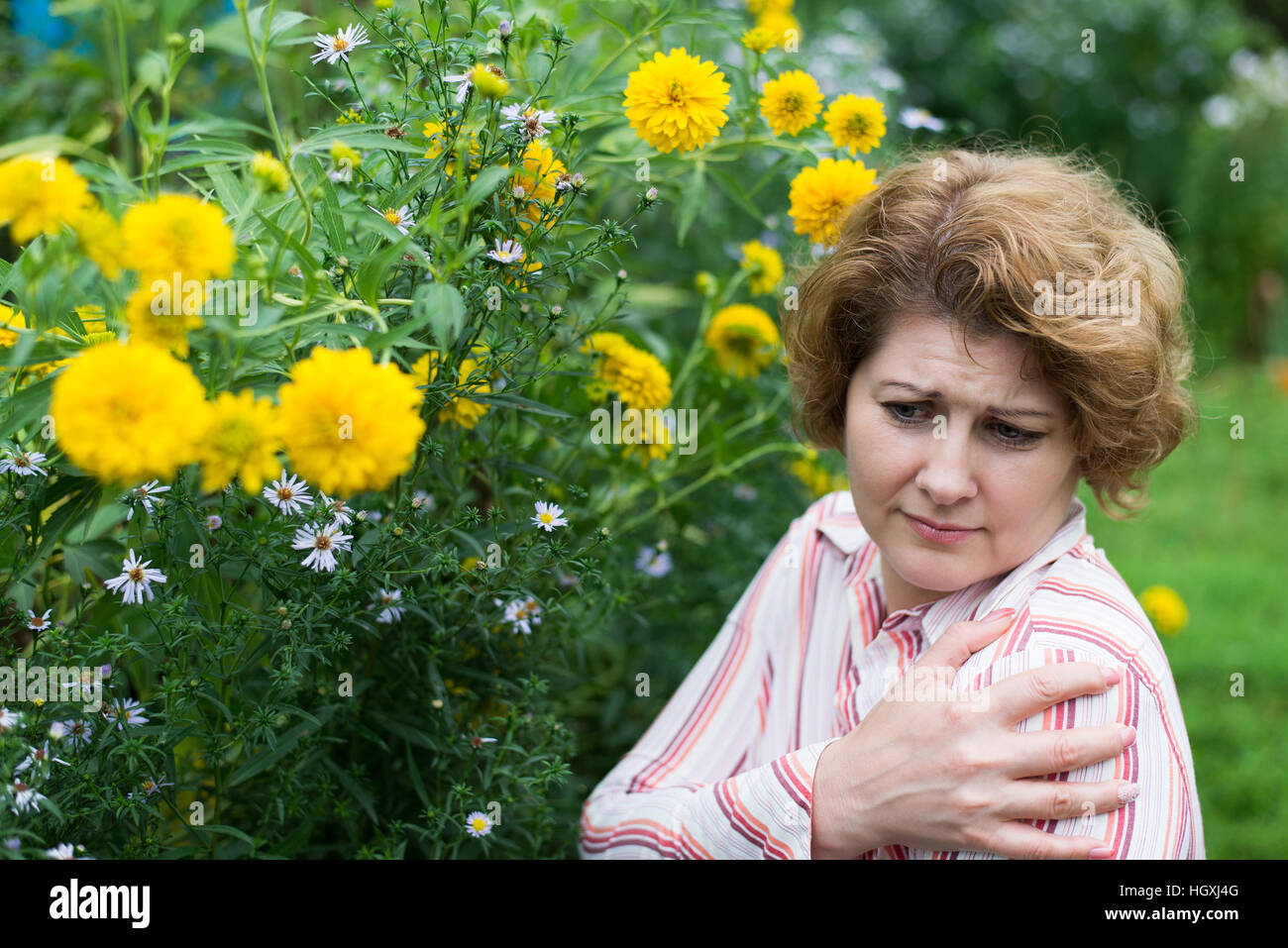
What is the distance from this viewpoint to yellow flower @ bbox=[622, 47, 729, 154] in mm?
1246

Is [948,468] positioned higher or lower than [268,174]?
lower

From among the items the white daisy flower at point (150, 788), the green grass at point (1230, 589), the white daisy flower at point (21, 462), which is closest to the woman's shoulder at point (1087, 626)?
the green grass at point (1230, 589)

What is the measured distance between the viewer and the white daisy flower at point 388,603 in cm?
118

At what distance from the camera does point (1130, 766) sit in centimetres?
111

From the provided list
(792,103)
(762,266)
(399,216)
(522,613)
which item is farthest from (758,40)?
(522,613)

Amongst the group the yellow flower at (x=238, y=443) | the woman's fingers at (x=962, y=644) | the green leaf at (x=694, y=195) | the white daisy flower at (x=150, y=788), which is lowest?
the white daisy flower at (x=150, y=788)

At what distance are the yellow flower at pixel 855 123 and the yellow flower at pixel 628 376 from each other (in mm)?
397

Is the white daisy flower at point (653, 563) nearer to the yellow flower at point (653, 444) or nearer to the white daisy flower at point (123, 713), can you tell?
the yellow flower at point (653, 444)

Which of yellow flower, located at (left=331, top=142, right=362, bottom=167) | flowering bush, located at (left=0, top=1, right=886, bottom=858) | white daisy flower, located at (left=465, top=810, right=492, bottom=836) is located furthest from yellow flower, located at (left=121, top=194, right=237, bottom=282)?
white daisy flower, located at (left=465, top=810, right=492, bottom=836)

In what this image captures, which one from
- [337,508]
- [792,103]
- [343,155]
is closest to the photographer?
[343,155]

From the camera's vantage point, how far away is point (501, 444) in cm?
149

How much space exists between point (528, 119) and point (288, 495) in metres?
0.49

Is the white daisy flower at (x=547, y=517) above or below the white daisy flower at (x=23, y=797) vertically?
above

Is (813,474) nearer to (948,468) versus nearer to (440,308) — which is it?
(948,468)
